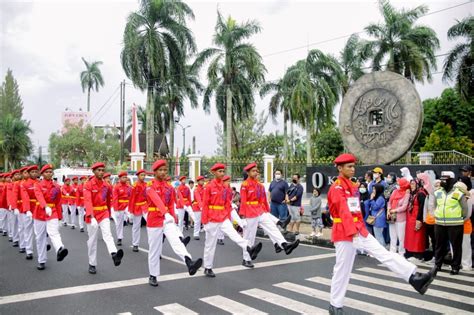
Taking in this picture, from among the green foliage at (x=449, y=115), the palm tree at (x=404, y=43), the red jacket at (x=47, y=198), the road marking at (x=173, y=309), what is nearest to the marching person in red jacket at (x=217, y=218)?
the road marking at (x=173, y=309)

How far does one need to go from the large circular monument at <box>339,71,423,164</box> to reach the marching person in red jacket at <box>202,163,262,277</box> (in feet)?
33.8

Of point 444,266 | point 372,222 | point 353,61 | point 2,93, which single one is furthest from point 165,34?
point 2,93

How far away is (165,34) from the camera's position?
26.5 meters

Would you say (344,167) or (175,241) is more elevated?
(344,167)

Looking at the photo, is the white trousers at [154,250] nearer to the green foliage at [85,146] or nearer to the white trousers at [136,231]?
the white trousers at [136,231]

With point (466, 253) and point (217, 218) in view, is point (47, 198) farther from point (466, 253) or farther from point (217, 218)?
point (466, 253)

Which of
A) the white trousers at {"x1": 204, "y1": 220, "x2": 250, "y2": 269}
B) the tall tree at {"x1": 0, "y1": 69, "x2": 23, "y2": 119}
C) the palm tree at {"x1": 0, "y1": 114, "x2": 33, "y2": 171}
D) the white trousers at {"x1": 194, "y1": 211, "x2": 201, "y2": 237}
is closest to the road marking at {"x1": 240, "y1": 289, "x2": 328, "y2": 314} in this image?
the white trousers at {"x1": 204, "y1": 220, "x2": 250, "y2": 269}

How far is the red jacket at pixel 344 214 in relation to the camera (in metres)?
5.19

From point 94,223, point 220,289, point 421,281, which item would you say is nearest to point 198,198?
point 94,223

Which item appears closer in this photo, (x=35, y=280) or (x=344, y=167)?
(x=344, y=167)

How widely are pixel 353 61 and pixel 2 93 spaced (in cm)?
6352

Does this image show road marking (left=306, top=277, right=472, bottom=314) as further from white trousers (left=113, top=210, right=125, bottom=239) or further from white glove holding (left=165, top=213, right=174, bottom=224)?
white trousers (left=113, top=210, right=125, bottom=239)

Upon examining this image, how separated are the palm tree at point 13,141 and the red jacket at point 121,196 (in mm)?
46600

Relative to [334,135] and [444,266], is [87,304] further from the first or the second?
[334,135]
